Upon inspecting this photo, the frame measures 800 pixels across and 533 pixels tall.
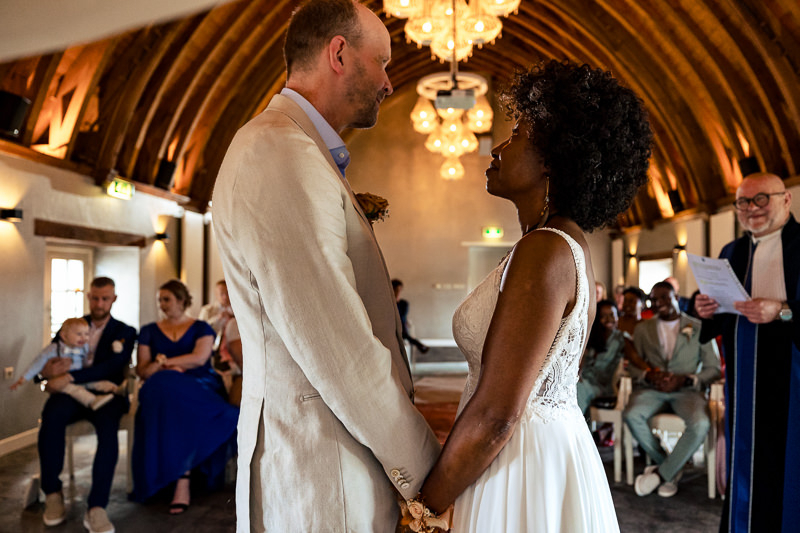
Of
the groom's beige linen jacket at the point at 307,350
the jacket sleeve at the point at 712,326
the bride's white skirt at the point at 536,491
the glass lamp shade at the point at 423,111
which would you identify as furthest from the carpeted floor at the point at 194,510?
the glass lamp shade at the point at 423,111

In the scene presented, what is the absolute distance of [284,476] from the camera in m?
1.26

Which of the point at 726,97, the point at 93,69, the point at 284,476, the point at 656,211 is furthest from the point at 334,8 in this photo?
the point at 656,211

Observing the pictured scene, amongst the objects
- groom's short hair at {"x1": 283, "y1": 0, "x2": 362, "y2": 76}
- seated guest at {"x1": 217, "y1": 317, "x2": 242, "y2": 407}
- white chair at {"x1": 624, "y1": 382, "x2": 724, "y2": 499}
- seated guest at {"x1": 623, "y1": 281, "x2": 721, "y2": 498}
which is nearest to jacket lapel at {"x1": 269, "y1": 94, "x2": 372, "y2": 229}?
groom's short hair at {"x1": 283, "y1": 0, "x2": 362, "y2": 76}

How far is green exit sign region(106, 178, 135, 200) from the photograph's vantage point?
26.9 feet

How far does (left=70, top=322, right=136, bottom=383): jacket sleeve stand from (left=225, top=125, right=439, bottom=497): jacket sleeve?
4.02 meters

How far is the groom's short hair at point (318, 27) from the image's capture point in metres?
1.41

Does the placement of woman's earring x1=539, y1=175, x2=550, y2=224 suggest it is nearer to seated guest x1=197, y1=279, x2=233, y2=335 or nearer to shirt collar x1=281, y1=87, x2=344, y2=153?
shirt collar x1=281, y1=87, x2=344, y2=153

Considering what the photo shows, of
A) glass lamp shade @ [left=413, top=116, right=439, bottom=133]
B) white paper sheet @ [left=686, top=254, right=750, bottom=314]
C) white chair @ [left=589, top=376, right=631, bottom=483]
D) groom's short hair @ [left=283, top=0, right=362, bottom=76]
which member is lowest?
white chair @ [left=589, top=376, right=631, bottom=483]

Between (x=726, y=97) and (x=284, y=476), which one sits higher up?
(x=726, y=97)

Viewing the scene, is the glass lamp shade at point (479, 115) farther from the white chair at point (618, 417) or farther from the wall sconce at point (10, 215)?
the wall sconce at point (10, 215)

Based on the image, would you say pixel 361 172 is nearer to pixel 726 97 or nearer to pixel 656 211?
pixel 656 211

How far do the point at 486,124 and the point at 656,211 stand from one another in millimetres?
6561

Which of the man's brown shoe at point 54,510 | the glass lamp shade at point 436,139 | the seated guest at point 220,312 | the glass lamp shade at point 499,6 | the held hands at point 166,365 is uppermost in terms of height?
the glass lamp shade at point 499,6

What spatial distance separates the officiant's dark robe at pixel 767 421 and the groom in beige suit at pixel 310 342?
101 inches
